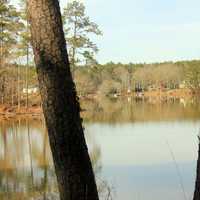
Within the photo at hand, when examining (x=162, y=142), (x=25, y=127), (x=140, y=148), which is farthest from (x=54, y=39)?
(x=25, y=127)

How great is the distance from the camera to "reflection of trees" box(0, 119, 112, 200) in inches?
356

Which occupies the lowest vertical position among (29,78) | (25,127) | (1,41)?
(25,127)

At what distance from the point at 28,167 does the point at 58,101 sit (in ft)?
32.5

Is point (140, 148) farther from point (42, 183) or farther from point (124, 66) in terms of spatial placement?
point (124, 66)

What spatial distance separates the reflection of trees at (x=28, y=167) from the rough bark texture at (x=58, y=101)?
1.23 meters

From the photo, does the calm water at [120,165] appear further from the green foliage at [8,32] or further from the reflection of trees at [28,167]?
the green foliage at [8,32]

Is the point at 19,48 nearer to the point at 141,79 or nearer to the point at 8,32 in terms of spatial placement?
the point at 8,32

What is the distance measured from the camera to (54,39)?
9.16ft

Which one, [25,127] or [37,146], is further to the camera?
[25,127]

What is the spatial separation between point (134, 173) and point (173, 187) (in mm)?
1907

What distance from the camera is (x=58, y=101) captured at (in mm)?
2791

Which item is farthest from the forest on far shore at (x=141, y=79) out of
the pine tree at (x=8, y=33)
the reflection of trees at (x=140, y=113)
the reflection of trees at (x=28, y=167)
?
the reflection of trees at (x=28, y=167)

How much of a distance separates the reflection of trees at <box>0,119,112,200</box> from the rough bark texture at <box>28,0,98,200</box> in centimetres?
123

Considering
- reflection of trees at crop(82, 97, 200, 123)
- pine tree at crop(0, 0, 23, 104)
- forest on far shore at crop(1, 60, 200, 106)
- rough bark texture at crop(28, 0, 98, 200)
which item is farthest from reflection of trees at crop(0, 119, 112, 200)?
forest on far shore at crop(1, 60, 200, 106)
